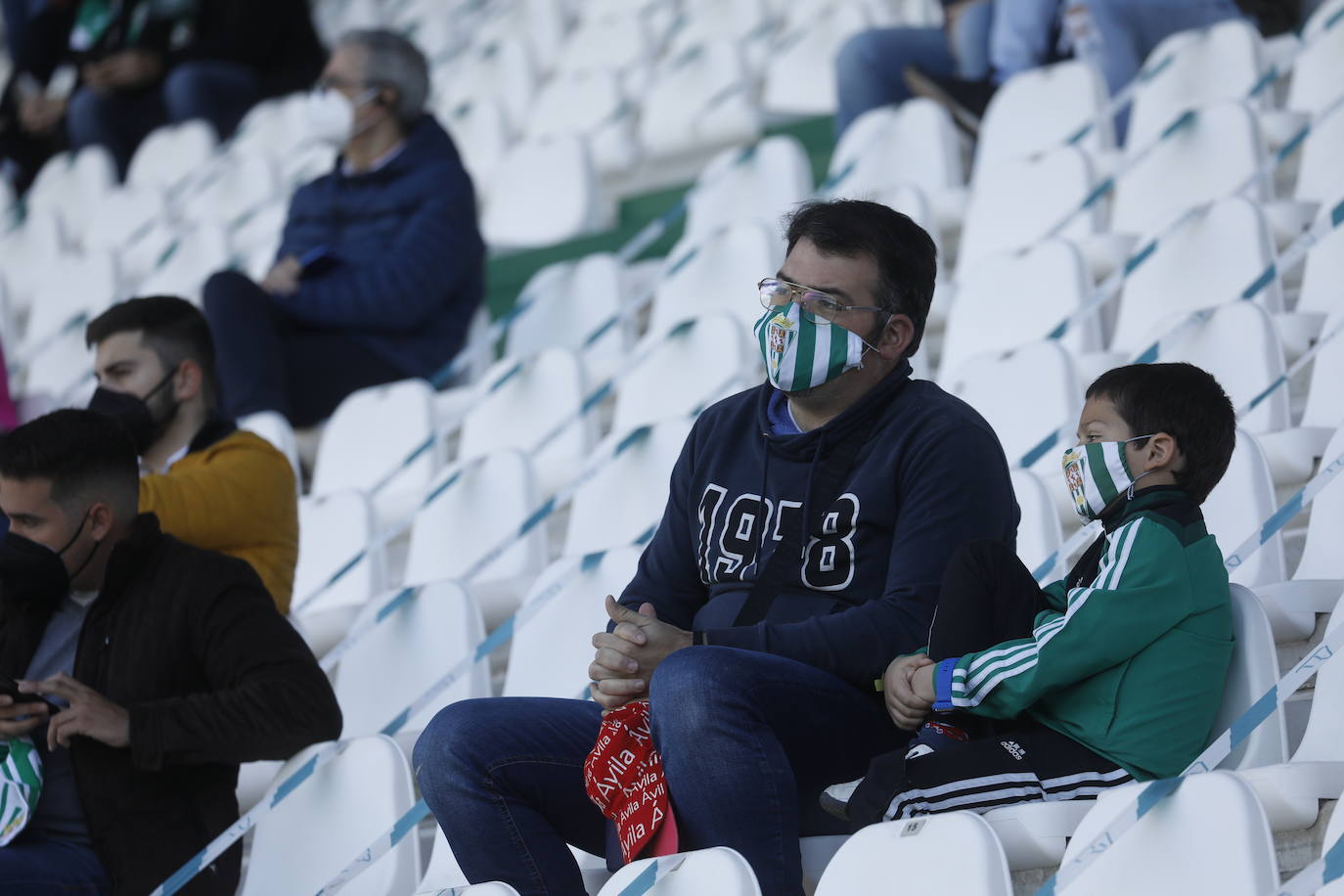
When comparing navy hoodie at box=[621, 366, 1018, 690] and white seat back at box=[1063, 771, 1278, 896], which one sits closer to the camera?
white seat back at box=[1063, 771, 1278, 896]

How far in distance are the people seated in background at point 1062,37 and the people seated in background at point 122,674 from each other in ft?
7.67

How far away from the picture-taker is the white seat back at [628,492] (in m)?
2.90

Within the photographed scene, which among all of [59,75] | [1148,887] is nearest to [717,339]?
[1148,887]

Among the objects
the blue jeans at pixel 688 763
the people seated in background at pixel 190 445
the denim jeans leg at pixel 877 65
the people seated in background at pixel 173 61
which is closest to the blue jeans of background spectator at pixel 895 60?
the denim jeans leg at pixel 877 65

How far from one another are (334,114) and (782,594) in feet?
7.07

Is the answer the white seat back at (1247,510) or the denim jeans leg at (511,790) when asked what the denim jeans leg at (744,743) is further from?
the white seat back at (1247,510)

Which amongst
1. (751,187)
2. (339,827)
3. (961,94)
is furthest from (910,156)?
(339,827)

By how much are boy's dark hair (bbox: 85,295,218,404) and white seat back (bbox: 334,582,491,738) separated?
1.47ft

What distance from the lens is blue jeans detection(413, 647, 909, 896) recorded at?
171 centimetres

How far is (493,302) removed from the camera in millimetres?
4777

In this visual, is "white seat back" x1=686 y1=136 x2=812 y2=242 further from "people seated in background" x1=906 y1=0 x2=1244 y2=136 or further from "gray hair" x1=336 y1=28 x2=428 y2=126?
"gray hair" x1=336 y1=28 x2=428 y2=126

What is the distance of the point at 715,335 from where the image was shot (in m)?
3.32

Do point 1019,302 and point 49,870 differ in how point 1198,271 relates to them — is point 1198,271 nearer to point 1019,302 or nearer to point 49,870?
point 1019,302

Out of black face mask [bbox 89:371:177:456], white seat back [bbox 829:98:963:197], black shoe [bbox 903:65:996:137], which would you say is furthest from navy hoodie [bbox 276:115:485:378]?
black shoe [bbox 903:65:996:137]
